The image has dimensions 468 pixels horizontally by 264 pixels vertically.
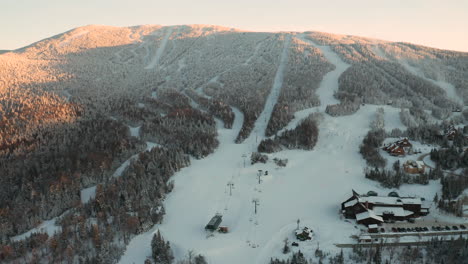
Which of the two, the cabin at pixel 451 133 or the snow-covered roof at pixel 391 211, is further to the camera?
the cabin at pixel 451 133

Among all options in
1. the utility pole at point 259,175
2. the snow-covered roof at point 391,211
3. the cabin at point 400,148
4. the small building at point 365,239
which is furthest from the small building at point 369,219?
the cabin at point 400,148

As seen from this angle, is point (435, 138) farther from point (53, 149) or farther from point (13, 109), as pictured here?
point (13, 109)

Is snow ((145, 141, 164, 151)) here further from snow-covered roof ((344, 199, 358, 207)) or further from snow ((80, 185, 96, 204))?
snow-covered roof ((344, 199, 358, 207))

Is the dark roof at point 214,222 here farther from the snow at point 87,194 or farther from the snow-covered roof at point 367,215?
the snow at point 87,194

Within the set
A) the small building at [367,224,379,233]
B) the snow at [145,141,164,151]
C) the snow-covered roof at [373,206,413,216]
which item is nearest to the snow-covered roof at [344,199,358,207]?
the snow-covered roof at [373,206,413,216]

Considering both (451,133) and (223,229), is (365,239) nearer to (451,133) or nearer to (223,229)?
(223,229)

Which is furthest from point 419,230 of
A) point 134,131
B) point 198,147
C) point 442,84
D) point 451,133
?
point 442,84
